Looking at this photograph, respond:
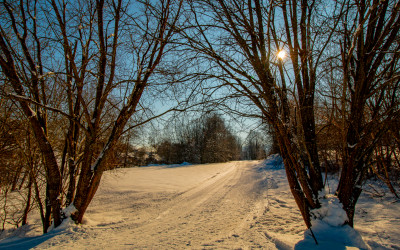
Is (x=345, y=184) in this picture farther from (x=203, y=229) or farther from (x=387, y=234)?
(x=203, y=229)

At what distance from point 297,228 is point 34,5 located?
7240mm

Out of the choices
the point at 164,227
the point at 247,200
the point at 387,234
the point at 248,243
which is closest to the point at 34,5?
the point at 164,227

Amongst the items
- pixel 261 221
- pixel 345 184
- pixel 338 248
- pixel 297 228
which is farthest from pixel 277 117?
pixel 261 221

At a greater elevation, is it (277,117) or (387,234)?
(277,117)

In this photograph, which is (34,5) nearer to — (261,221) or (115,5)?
(115,5)

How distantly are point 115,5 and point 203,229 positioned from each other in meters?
4.98

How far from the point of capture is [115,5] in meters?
4.05

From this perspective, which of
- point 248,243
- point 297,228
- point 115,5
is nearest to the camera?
point 248,243

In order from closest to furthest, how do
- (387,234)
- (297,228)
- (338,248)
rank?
(338,248), (387,234), (297,228)

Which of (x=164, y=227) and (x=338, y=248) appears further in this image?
(x=164, y=227)

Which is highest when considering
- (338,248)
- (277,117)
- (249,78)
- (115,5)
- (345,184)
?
(115,5)

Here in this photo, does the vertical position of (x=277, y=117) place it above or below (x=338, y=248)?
above

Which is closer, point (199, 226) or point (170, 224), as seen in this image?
point (199, 226)

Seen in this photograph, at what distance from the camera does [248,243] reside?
263 cm
